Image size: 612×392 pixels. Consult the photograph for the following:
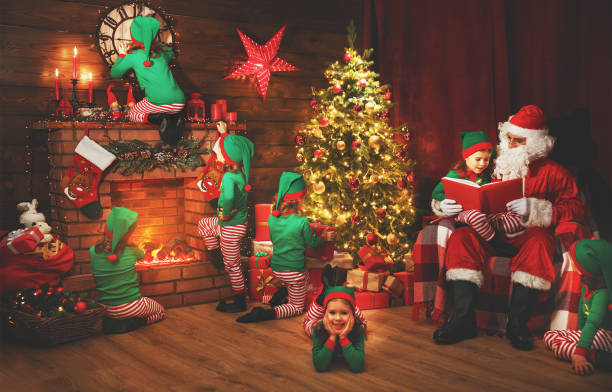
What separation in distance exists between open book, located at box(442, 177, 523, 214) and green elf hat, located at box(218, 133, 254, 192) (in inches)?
55.1

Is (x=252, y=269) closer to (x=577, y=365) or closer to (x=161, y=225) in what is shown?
(x=161, y=225)

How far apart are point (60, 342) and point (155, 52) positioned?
1955 millimetres

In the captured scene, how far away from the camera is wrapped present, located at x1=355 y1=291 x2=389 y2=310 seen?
3.91 m

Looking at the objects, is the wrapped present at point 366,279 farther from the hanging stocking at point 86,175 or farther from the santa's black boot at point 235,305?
the hanging stocking at point 86,175

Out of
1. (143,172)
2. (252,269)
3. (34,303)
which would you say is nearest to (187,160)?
(143,172)

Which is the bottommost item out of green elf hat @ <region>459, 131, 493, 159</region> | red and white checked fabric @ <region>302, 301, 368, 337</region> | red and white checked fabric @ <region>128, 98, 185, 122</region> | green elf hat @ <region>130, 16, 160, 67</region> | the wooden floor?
the wooden floor

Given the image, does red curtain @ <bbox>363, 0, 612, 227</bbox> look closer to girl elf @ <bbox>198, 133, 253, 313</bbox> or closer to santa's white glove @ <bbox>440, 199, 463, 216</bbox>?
santa's white glove @ <bbox>440, 199, 463, 216</bbox>

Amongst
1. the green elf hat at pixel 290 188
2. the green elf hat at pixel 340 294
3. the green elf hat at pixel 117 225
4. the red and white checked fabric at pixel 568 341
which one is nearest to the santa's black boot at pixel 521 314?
the red and white checked fabric at pixel 568 341

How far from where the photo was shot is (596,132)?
11.5 feet

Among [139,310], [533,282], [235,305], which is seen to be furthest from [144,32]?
[533,282]

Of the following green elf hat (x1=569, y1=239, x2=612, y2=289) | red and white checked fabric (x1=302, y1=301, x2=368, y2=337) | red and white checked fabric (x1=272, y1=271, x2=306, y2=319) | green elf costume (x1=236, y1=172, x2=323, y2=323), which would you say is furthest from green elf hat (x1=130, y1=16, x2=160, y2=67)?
green elf hat (x1=569, y1=239, x2=612, y2=289)

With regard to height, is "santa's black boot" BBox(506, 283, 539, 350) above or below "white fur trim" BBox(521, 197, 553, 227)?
below

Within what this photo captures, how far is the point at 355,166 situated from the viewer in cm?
430

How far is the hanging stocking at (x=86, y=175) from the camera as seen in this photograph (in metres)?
3.66
